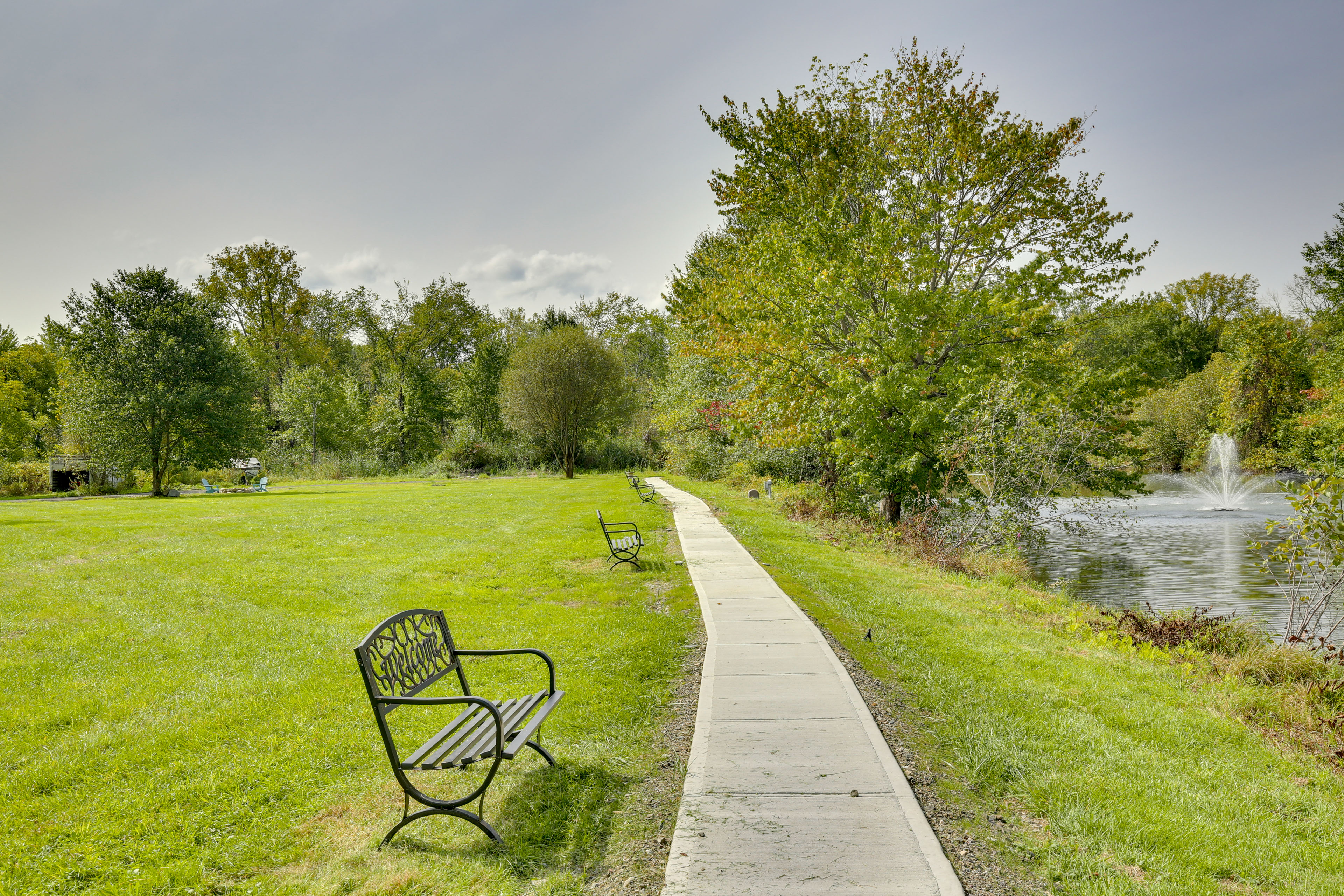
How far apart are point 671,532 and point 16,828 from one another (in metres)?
11.5

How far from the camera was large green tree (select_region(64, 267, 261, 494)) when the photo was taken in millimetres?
24453

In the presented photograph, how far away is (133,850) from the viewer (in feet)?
11.3

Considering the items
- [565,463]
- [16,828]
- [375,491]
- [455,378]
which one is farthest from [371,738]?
[455,378]

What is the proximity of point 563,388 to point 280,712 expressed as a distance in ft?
98.6

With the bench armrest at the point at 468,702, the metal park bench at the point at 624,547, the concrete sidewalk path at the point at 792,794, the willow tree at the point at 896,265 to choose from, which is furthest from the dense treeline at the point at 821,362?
the bench armrest at the point at 468,702

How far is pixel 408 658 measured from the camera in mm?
4086

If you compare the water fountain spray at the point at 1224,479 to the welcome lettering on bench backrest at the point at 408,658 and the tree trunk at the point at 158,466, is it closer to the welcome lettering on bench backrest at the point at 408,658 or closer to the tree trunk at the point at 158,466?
the welcome lettering on bench backrest at the point at 408,658

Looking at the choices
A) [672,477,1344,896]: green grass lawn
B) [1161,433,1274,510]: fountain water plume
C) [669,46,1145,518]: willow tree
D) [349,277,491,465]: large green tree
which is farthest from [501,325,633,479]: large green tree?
[672,477,1344,896]: green grass lawn

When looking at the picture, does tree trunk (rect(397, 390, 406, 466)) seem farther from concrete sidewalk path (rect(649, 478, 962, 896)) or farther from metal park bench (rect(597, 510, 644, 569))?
concrete sidewalk path (rect(649, 478, 962, 896))

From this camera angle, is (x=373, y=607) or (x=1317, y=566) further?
(x=373, y=607)

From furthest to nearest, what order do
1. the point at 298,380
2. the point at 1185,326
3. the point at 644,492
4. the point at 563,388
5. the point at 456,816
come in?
the point at 1185,326 → the point at 298,380 → the point at 563,388 → the point at 644,492 → the point at 456,816

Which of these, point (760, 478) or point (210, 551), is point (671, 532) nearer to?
point (210, 551)

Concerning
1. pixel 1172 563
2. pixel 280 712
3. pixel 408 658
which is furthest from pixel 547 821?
pixel 1172 563

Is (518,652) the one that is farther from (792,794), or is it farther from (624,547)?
(624,547)
